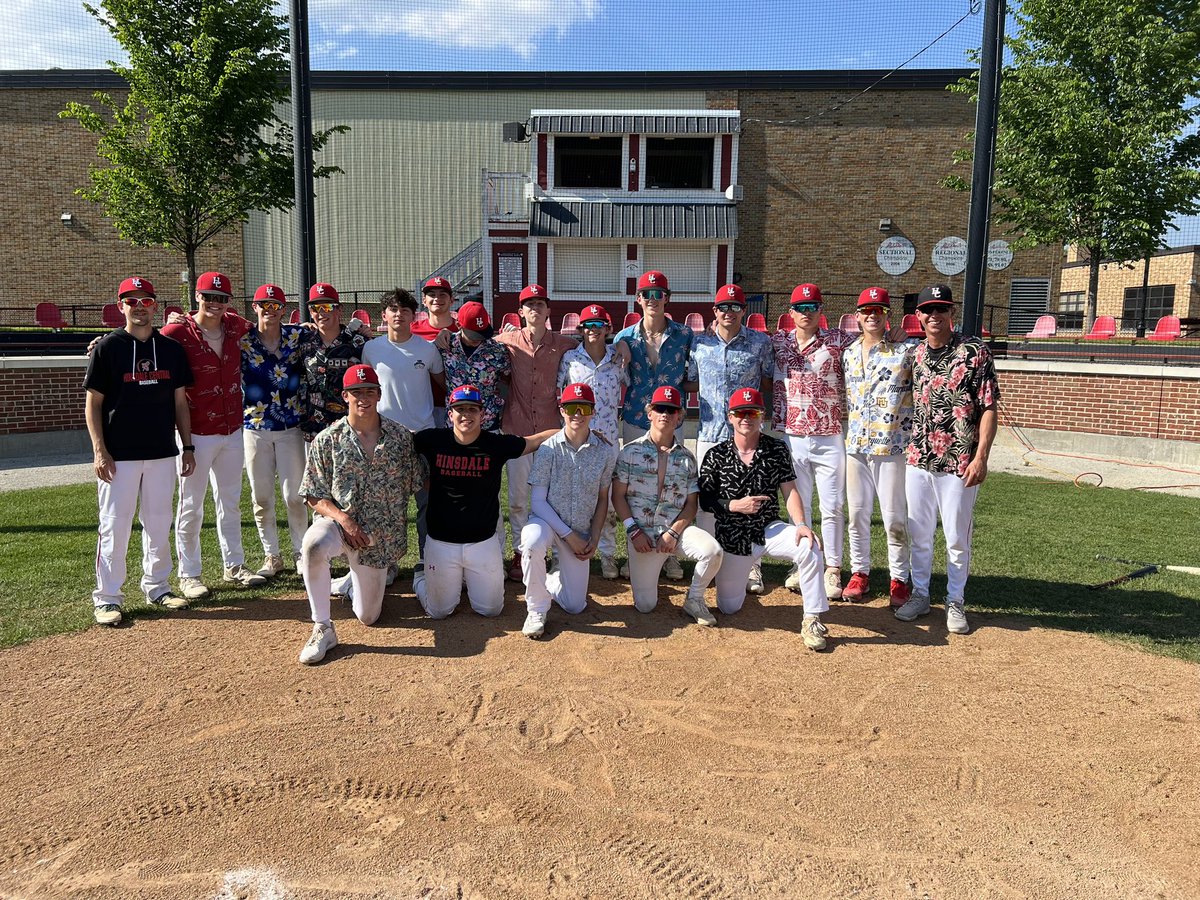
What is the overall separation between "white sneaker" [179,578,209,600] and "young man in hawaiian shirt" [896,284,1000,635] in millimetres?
5013

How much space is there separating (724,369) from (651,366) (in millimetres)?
598

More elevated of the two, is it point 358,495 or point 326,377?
point 326,377

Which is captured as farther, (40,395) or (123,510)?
(40,395)

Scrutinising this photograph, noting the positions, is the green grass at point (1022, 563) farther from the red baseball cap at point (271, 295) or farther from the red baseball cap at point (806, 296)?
the red baseball cap at point (806, 296)

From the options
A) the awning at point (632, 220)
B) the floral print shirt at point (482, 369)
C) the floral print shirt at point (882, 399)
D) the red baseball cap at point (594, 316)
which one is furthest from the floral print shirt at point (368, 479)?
the awning at point (632, 220)

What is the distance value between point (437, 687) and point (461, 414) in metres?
1.69

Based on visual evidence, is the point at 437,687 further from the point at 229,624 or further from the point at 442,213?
the point at 442,213

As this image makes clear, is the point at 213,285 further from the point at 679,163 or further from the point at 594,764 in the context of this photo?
the point at 679,163

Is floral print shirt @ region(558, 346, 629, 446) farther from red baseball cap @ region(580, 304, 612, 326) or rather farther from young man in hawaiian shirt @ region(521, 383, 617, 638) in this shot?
young man in hawaiian shirt @ region(521, 383, 617, 638)

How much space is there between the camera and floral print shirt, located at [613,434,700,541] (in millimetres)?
5633

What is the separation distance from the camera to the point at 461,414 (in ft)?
17.1

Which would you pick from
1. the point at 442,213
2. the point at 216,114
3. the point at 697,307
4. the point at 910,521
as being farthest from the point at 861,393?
the point at 442,213

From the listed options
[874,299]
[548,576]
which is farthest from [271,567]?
[874,299]

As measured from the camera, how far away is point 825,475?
5.90m
